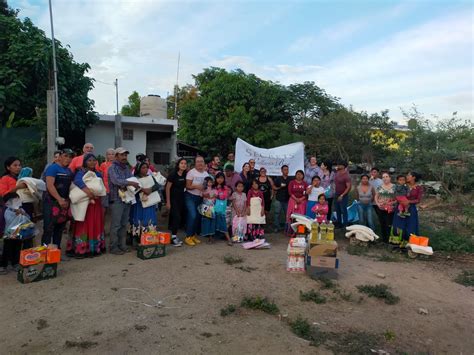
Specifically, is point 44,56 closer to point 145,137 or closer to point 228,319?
point 145,137

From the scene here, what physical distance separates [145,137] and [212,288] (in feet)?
36.3

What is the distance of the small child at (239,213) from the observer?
24.0 ft

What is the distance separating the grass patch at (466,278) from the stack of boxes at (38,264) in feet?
18.5

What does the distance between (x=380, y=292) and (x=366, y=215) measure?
3.21m

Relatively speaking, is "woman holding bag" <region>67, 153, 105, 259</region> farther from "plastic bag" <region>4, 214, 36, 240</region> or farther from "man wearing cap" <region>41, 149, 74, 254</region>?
"plastic bag" <region>4, 214, 36, 240</region>

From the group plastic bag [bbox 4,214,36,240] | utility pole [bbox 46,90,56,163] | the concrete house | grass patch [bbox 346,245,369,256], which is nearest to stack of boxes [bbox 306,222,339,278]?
grass patch [bbox 346,245,369,256]

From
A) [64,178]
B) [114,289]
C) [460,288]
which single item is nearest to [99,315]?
[114,289]

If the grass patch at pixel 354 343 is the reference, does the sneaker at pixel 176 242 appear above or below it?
above

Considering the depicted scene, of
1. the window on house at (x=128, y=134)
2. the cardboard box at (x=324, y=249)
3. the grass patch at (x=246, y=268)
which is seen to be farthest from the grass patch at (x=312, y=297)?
the window on house at (x=128, y=134)

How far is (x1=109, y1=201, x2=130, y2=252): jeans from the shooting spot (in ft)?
19.5

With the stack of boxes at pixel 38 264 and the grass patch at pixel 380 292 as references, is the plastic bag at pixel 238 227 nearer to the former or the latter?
the grass patch at pixel 380 292

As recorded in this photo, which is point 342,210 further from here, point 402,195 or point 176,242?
point 176,242

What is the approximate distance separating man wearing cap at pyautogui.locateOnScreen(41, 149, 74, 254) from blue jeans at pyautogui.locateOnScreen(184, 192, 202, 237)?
2.12 metres

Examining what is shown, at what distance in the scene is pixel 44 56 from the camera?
9555 mm
